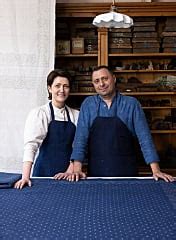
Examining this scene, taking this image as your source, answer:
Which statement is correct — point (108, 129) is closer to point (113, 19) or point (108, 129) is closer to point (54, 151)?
point (54, 151)

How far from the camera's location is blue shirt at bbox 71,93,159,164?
2.18 metres

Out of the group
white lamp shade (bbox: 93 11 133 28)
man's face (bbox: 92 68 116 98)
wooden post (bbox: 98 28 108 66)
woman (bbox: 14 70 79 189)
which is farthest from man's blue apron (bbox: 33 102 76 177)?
wooden post (bbox: 98 28 108 66)

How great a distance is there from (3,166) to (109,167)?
50.1 inches

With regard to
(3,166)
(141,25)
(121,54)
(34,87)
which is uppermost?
(141,25)

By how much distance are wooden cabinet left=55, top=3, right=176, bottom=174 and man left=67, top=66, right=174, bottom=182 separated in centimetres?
123

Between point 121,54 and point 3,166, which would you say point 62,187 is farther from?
point 121,54

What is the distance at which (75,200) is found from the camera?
1479 mm

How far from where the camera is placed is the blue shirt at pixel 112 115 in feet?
7.16

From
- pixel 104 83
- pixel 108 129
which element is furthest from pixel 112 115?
pixel 104 83

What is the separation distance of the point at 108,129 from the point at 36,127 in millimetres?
420

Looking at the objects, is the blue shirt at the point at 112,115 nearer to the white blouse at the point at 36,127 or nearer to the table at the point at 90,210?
the white blouse at the point at 36,127

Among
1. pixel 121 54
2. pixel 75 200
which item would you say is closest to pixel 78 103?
pixel 121 54

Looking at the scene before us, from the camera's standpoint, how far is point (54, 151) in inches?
92.3

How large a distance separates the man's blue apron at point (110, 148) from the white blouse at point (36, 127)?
0.20 m
